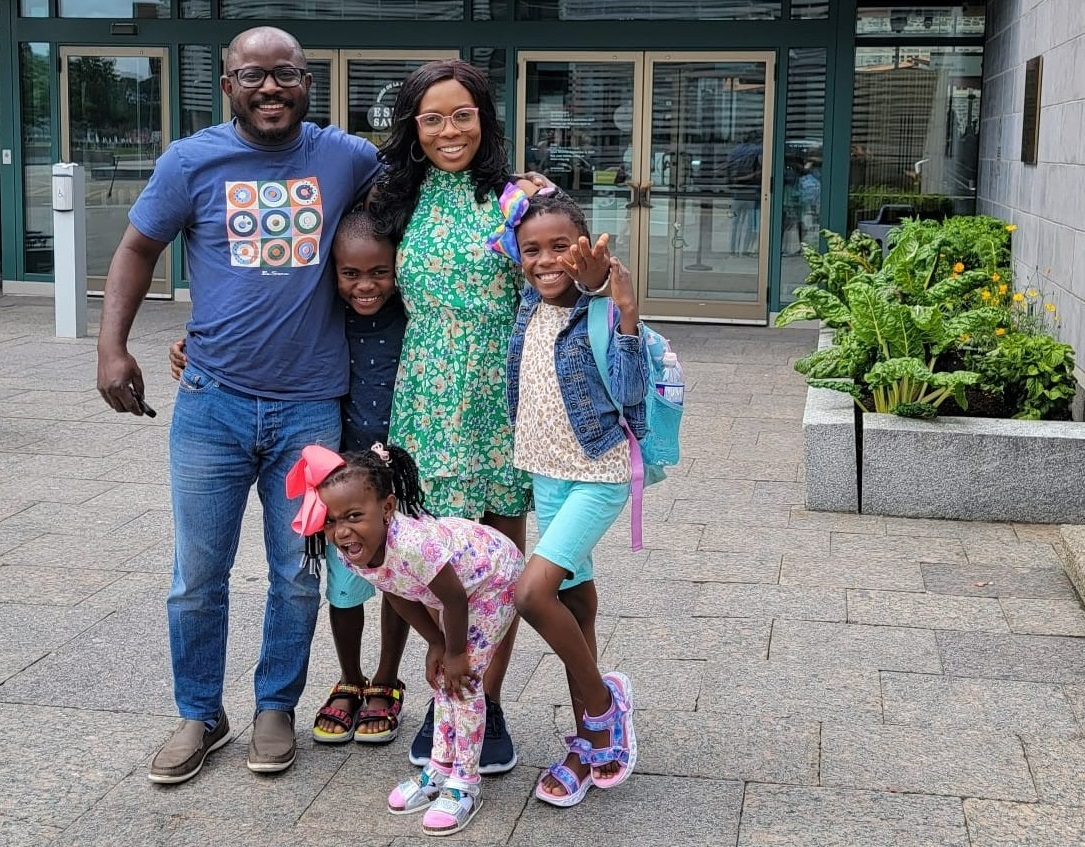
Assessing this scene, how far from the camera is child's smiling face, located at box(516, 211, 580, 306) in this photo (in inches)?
139

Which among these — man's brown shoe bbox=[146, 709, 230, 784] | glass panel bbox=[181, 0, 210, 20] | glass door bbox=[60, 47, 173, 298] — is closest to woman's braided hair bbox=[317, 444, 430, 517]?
man's brown shoe bbox=[146, 709, 230, 784]

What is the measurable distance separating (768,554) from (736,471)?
1.60 metres

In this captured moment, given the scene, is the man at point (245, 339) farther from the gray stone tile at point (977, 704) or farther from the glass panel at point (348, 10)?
the glass panel at point (348, 10)

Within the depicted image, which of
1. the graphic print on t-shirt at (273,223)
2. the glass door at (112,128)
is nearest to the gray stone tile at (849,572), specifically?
the graphic print on t-shirt at (273,223)

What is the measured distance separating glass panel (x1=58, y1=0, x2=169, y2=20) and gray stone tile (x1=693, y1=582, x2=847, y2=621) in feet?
35.0

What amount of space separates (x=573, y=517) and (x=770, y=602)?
2.03 meters

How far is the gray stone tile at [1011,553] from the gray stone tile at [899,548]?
0.05 meters

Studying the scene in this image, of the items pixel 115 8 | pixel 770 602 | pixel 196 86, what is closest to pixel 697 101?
pixel 196 86

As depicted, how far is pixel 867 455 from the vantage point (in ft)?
21.8

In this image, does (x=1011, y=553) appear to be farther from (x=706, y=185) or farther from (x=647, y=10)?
(x=647, y=10)

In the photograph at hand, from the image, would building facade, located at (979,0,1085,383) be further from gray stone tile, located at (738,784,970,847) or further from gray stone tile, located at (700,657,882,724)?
gray stone tile, located at (738,784,970,847)

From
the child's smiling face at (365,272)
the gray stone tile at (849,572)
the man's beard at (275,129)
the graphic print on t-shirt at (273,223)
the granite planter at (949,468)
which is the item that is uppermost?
the man's beard at (275,129)

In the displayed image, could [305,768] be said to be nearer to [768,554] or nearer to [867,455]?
[768,554]

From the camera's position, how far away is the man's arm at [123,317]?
12.3 ft
